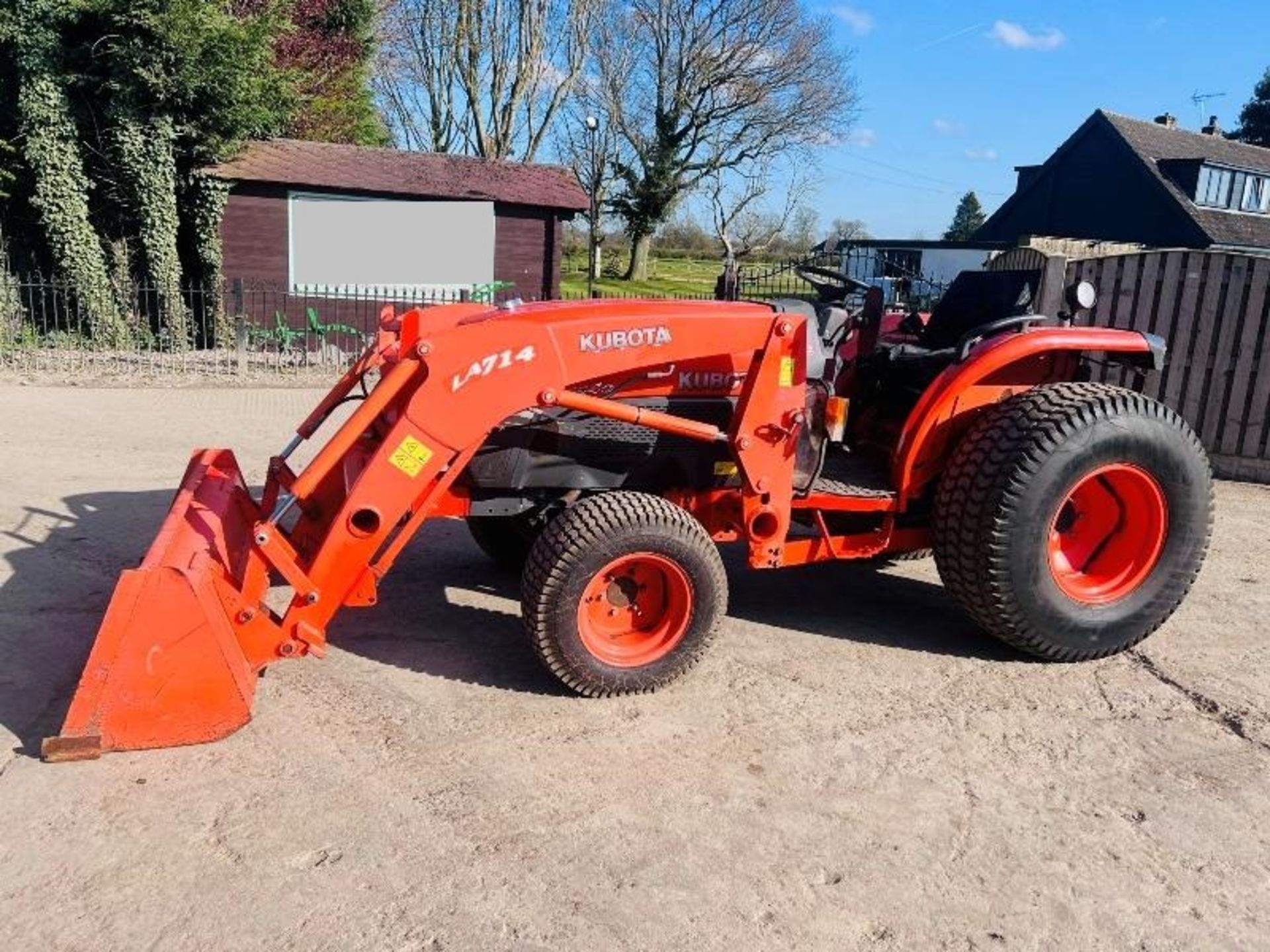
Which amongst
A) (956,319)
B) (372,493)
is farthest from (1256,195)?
(372,493)

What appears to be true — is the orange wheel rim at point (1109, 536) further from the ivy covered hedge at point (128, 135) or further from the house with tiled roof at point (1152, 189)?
the house with tiled roof at point (1152, 189)

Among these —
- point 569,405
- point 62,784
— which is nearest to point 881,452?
point 569,405

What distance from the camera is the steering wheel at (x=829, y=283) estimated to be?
4.88 metres

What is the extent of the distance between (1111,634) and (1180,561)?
443mm

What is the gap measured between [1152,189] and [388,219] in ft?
78.1

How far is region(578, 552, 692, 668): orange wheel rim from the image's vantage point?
3844 millimetres

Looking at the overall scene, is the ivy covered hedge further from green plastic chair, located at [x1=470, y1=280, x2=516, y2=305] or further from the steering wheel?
the steering wheel

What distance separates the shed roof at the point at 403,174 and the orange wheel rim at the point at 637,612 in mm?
13720

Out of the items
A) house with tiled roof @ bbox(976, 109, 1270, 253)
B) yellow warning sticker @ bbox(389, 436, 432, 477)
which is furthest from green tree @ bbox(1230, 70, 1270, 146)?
yellow warning sticker @ bbox(389, 436, 432, 477)

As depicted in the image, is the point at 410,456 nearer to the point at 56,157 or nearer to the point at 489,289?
the point at 56,157

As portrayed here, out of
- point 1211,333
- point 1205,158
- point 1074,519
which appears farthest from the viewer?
point 1205,158

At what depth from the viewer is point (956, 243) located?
33781mm

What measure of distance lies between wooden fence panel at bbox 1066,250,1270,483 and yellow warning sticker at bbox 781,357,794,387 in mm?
5045

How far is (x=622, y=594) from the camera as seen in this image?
3.95 m
